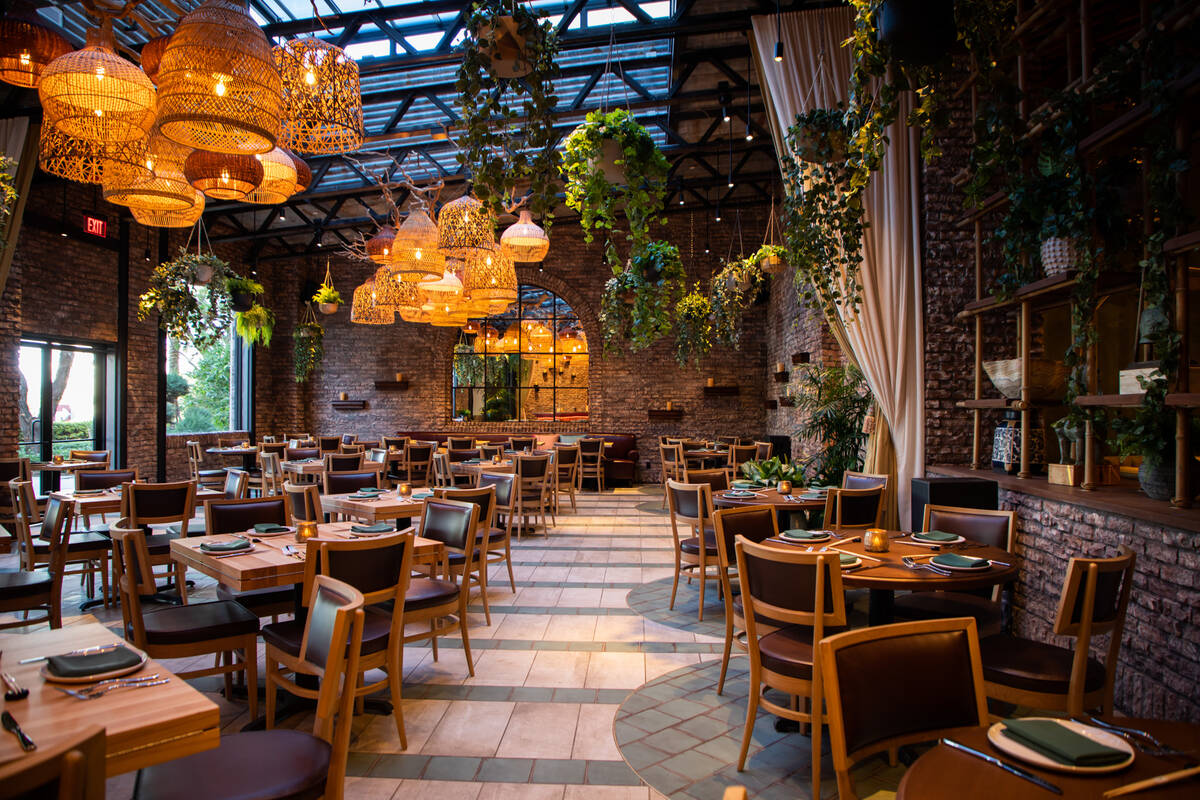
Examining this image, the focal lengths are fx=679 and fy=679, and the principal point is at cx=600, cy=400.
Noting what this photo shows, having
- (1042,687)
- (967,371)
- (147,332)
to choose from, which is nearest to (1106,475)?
(967,371)

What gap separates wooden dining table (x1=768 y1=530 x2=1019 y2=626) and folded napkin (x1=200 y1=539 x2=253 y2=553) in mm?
2475

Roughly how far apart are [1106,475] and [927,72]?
8.40ft

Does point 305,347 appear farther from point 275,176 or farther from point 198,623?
point 198,623

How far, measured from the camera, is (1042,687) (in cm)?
239

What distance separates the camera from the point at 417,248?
5.31 meters

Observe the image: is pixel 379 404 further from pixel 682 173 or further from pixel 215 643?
pixel 215 643

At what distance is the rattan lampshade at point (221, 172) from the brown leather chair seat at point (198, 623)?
2124 millimetres

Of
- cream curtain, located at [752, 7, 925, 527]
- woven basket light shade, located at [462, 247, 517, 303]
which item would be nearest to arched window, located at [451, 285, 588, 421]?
woven basket light shade, located at [462, 247, 517, 303]

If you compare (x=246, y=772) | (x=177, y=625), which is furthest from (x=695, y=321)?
(x=246, y=772)

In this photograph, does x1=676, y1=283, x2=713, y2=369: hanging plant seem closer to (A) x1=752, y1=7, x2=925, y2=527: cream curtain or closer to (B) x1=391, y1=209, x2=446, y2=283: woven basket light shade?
(A) x1=752, y1=7, x2=925, y2=527: cream curtain

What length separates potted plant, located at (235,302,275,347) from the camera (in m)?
11.5

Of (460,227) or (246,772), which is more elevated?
(460,227)

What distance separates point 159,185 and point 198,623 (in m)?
2.46

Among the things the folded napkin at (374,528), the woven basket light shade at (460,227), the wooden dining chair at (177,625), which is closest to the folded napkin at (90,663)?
the wooden dining chair at (177,625)
